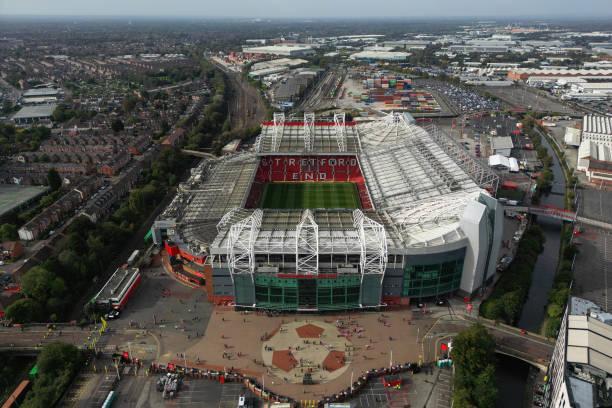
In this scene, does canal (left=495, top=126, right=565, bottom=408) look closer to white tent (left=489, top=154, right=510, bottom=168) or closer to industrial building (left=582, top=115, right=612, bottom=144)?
white tent (left=489, top=154, right=510, bottom=168)

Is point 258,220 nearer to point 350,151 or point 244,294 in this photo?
point 244,294

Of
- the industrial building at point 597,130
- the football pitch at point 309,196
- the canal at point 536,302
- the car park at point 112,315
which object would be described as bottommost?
the canal at point 536,302

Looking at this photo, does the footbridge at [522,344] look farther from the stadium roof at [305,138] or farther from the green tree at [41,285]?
the green tree at [41,285]

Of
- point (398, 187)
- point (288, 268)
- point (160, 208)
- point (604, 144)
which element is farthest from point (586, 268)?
point (160, 208)

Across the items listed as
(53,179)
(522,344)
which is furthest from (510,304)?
(53,179)

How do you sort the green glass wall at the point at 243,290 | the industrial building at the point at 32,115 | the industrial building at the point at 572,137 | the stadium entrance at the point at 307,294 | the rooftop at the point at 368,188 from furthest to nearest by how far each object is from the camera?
1. the industrial building at the point at 32,115
2. the industrial building at the point at 572,137
3. the rooftop at the point at 368,188
4. the green glass wall at the point at 243,290
5. the stadium entrance at the point at 307,294

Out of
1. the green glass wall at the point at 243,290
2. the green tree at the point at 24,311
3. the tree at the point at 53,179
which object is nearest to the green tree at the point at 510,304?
the green glass wall at the point at 243,290
